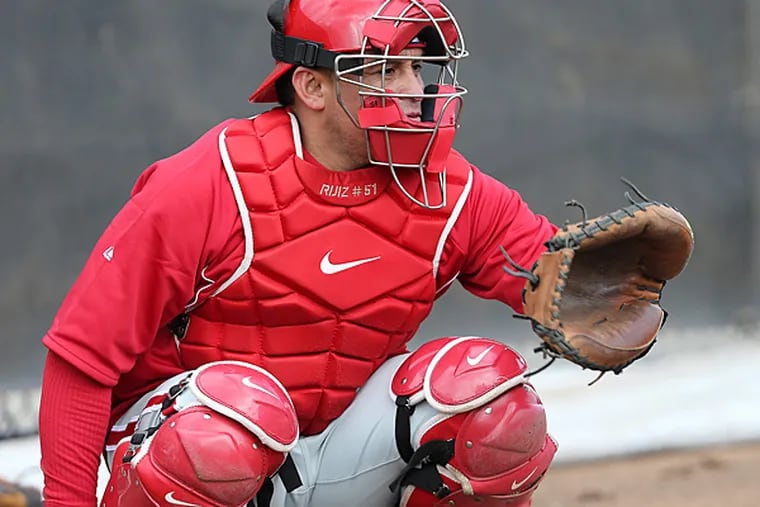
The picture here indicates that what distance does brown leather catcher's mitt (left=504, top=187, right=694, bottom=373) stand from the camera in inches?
101

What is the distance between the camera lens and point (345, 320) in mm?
2811

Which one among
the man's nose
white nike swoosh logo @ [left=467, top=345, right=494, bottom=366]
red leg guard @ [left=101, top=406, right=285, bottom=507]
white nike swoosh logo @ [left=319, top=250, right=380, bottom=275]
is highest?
the man's nose

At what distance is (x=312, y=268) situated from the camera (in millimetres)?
2754

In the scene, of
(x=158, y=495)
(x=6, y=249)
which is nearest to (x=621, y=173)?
(x=6, y=249)

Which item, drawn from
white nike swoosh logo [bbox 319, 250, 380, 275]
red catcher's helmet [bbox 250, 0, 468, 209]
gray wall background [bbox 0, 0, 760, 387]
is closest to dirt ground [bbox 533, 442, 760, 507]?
gray wall background [bbox 0, 0, 760, 387]

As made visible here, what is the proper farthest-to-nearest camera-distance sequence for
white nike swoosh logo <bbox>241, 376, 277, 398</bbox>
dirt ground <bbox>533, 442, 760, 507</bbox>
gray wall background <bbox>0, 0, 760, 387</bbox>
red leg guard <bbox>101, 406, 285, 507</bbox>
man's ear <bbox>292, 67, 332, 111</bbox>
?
1. gray wall background <bbox>0, 0, 760, 387</bbox>
2. dirt ground <bbox>533, 442, 760, 507</bbox>
3. man's ear <bbox>292, 67, 332, 111</bbox>
4. white nike swoosh logo <bbox>241, 376, 277, 398</bbox>
5. red leg guard <bbox>101, 406, 285, 507</bbox>

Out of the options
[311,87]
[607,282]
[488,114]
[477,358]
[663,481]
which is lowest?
[663,481]

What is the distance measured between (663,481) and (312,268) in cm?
185

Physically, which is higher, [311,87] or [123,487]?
[311,87]

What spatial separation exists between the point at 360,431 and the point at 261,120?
27.4 inches

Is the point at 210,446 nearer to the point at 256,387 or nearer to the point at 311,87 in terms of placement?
the point at 256,387

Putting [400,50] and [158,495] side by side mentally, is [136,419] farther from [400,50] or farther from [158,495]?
[400,50]

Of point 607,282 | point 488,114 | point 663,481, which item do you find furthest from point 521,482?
point 488,114

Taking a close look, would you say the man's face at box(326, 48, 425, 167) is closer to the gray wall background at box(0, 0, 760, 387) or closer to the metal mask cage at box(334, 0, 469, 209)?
the metal mask cage at box(334, 0, 469, 209)
